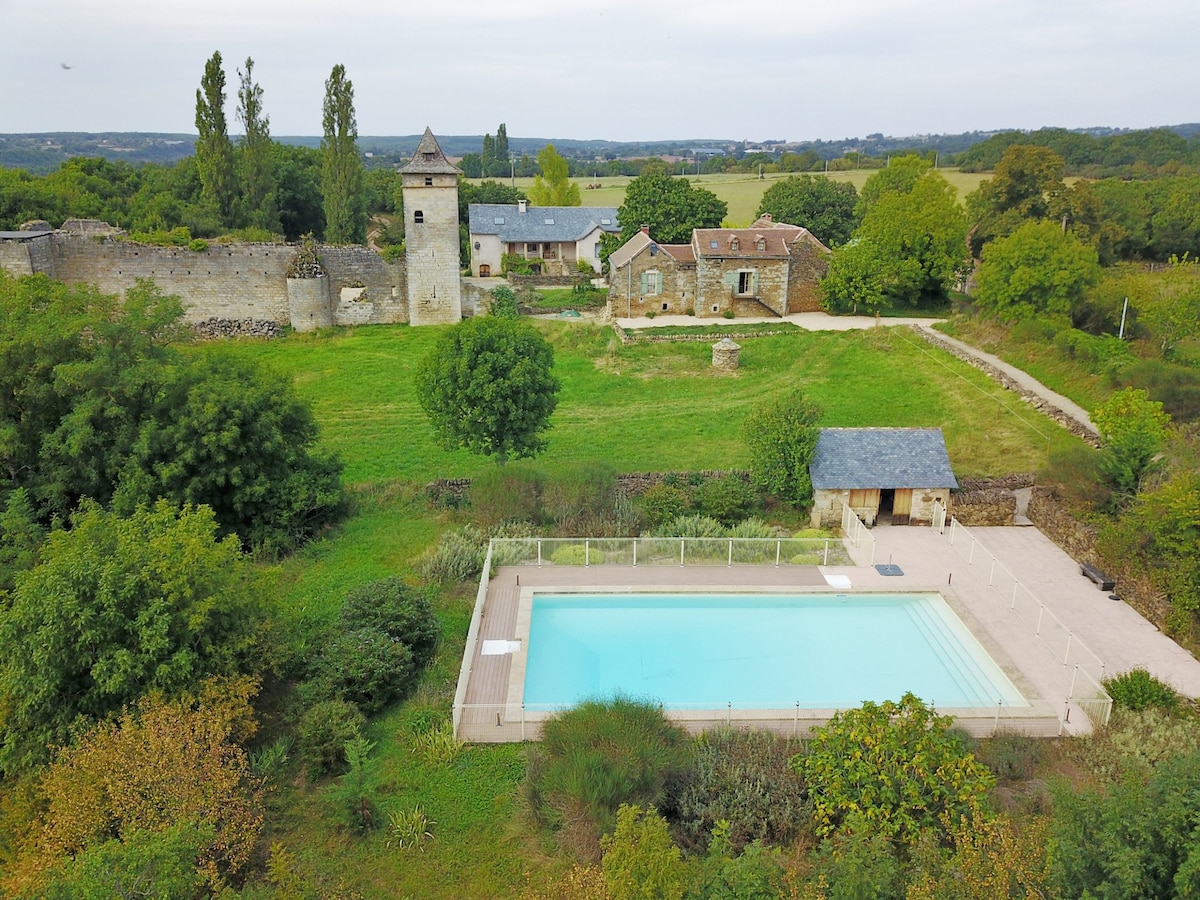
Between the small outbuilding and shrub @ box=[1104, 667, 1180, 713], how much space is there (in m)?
7.13

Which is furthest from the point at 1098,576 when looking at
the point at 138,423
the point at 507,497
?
the point at 138,423

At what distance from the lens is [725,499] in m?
21.3

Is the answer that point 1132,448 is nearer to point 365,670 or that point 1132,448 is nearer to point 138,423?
point 365,670

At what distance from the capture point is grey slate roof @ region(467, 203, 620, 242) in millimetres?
52531

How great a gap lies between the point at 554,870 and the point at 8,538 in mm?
11997

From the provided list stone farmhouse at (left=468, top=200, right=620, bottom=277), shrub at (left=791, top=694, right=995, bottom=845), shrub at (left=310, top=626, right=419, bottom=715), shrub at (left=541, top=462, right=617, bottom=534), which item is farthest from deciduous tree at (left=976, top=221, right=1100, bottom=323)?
shrub at (left=310, top=626, right=419, bottom=715)

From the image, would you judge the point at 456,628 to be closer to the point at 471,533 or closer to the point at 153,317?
the point at 471,533

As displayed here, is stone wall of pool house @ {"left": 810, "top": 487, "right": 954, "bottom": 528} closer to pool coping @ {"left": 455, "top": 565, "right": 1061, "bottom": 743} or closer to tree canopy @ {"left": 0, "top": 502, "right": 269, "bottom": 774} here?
pool coping @ {"left": 455, "top": 565, "right": 1061, "bottom": 743}

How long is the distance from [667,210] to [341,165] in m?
17.5

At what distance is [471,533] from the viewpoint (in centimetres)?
2023

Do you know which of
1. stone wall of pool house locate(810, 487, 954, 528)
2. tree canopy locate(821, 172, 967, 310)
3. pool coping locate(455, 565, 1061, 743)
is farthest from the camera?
tree canopy locate(821, 172, 967, 310)

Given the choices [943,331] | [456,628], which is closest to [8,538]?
[456,628]

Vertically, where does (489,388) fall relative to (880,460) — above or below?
above

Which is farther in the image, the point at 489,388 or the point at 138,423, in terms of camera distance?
the point at 489,388
